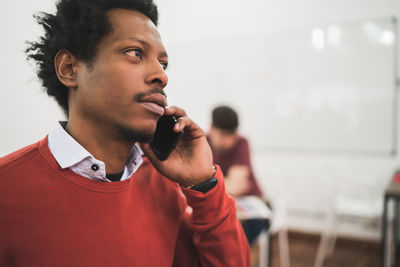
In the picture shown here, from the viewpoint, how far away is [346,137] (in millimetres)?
3465

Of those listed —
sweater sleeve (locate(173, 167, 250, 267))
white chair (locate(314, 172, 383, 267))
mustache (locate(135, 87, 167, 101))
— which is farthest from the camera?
white chair (locate(314, 172, 383, 267))

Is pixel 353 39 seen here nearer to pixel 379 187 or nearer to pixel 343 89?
pixel 343 89

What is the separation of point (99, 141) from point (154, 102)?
0.16 m

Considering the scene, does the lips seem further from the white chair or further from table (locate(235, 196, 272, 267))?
the white chair

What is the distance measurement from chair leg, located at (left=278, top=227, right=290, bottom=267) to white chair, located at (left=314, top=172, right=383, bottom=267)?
279 millimetres

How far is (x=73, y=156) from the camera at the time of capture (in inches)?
26.3

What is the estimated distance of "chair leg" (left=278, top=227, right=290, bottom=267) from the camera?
3008 mm

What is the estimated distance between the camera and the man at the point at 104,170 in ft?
1.99

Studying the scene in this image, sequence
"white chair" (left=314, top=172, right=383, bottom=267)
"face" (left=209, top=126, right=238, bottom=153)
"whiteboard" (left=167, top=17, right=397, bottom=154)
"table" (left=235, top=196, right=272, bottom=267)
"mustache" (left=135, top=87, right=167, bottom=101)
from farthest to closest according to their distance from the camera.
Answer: "whiteboard" (left=167, top=17, right=397, bottom=154), "white chair" (left=314, top=172, right=383, bottom=267), "face" (left=209, top=126, right=238, bottom=153), "table" (left=235, top=196, right=272, bottom=267), "mustache" (left=135, top=87, right=167, bottom=101)

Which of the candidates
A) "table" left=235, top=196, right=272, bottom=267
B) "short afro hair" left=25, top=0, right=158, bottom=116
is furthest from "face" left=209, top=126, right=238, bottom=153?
"short afro hair" left=25, top=0, right=158, bottom=116

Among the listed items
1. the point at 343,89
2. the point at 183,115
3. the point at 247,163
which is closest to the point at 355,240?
the point at 343,89

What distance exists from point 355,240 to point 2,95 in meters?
3.67

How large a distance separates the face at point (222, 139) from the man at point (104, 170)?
59.8 inches

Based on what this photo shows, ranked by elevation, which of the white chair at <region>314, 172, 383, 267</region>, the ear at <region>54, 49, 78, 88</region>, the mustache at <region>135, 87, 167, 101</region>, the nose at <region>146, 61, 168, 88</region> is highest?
the ear at <region>54, 49, 78, 88</region>
